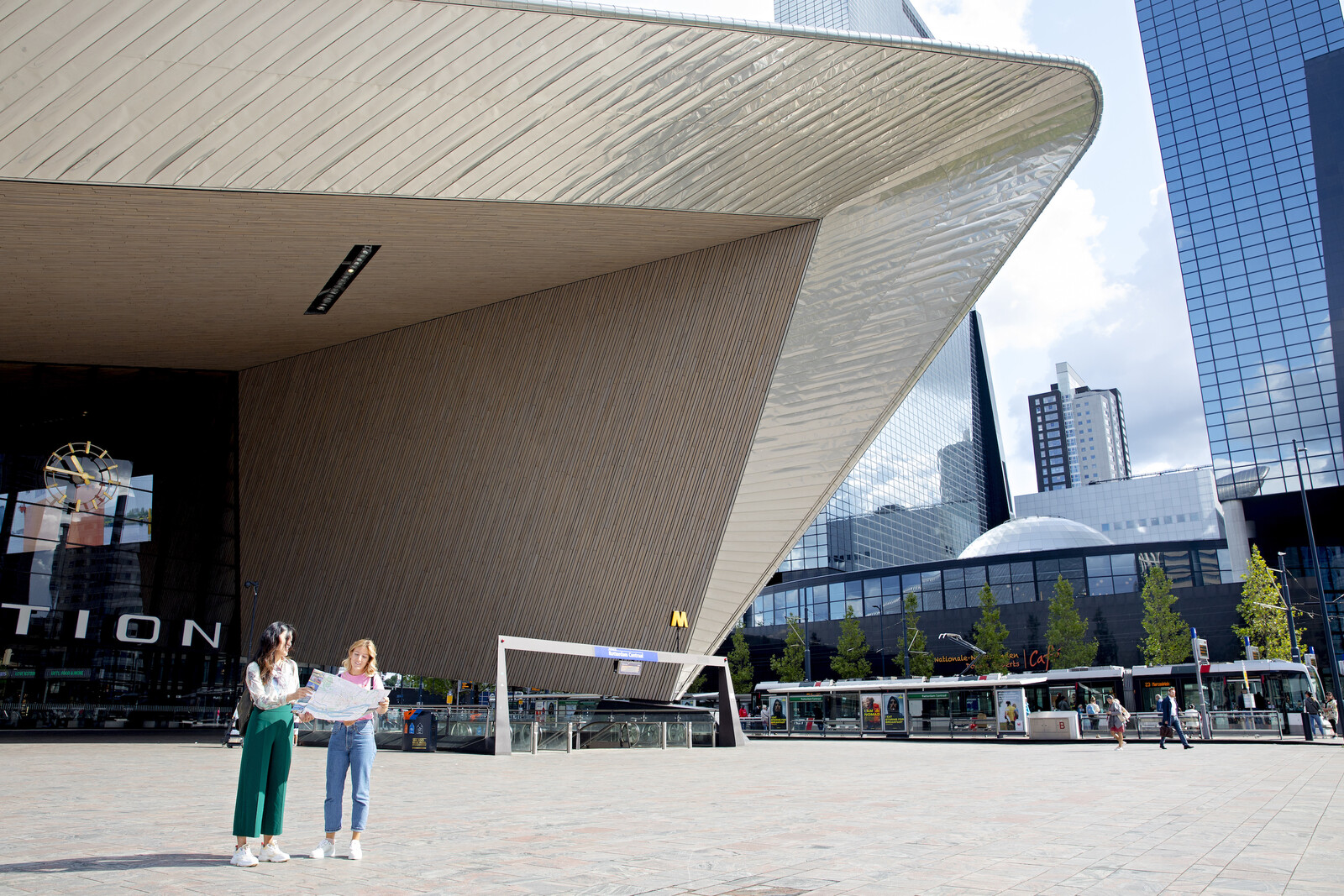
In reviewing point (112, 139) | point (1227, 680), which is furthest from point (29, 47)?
point (1227, 680)

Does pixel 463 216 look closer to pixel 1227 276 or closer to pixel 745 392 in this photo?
pixel 745 392

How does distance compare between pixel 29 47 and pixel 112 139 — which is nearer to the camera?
pixel 29 47

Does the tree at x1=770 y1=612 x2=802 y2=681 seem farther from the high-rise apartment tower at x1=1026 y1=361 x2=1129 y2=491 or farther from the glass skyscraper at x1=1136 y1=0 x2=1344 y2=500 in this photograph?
the high-rise apartment tower at x1=1026 y1=361 x2=1129 y2=491

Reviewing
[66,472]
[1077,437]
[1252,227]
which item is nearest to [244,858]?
[66,472]

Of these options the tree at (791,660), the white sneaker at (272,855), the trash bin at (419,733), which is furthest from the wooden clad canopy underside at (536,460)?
the tree at (791,660)

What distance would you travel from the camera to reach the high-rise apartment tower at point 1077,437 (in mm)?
174250

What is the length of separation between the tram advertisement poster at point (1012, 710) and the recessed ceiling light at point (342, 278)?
79.7 feet

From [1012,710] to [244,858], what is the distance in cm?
3045

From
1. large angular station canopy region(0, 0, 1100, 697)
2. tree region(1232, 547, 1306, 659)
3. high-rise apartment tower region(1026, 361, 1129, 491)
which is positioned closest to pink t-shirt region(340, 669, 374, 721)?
large angular station canopy region(0, 0, 1100, 697)

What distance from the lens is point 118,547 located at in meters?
31.7

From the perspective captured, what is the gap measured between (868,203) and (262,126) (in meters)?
12.4

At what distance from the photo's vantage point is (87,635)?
30.3 metres

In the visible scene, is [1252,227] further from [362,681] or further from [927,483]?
[362,681]

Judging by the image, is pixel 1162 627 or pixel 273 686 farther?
pixel 1162 627
